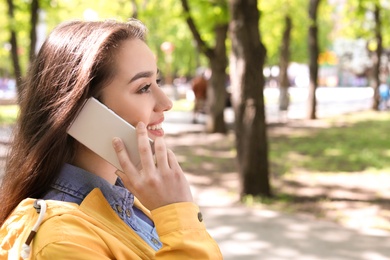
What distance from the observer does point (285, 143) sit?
48.0 feet

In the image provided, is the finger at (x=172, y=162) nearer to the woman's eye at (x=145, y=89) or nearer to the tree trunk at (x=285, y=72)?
the woman's eye at (x=145, y=89)

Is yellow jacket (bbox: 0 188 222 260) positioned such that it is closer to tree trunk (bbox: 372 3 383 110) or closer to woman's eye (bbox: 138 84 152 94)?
woman's eye (bbox: 138 84 152 94)

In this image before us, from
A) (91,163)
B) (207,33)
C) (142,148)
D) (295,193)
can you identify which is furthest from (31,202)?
(207,33)

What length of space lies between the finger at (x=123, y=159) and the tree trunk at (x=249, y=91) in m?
6.68

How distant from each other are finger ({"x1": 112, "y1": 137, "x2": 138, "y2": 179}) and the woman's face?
0.12 meters

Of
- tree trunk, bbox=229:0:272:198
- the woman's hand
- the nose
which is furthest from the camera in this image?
tree trunk, bbox=229:0:272:198

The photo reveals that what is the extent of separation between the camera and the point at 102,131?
1658 mm

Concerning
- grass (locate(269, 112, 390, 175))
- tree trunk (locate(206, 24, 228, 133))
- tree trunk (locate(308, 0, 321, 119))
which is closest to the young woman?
grass (locate(269, 112, 390, 175))

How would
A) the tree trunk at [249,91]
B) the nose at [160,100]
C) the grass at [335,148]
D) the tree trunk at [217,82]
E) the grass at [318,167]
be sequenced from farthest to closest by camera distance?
the tree trunk at [217,82] → the grass at [335,148] → the tree trunk at [249,91] → the grass at [318,167] → the nose at [160,100]

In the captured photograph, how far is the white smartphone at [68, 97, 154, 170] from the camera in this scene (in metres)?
1.65

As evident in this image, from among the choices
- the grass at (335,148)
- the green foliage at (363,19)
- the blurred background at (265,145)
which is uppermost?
the green foliage at (363,19)

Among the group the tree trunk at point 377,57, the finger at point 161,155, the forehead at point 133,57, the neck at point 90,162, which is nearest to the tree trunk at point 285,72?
the tree trunk at point 377,57

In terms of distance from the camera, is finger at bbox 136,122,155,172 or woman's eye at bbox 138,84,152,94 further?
woman's eye at bbox 138,84,152,94

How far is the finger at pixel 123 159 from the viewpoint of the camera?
1620 millimetres
